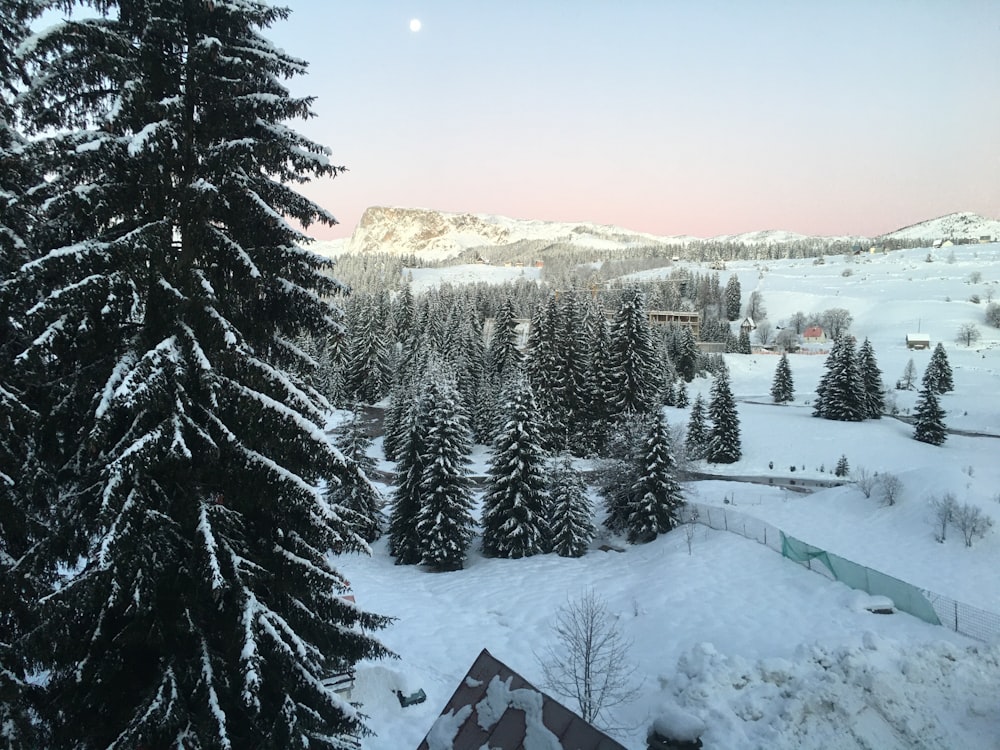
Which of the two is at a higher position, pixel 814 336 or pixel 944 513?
pixel 814 336

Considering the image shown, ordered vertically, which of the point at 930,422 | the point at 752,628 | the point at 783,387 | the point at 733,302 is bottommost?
the point at 783,387

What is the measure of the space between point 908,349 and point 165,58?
13516 cm

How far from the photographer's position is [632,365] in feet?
169

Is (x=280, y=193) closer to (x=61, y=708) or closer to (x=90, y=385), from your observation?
(x=90, y=385)

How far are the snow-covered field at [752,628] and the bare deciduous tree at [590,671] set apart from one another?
47 centimetres

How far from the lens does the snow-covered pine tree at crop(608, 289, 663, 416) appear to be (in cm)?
5122

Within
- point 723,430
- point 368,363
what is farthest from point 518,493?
point 368,363

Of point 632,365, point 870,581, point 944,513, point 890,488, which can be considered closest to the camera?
point 870,581

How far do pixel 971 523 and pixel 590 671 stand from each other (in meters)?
21.8

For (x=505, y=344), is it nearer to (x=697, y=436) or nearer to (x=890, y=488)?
(x=697, y=436)

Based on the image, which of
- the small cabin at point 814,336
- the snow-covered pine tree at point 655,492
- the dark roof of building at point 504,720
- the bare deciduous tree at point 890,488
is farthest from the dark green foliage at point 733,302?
the dark roof of building at point 504,720

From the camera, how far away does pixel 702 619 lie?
67.6 feet

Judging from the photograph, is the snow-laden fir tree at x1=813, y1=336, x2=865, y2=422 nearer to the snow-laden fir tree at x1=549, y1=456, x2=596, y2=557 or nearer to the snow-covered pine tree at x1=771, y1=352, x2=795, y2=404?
the snow-covered pine tree at x1=771, y1=352, x2=795, y2=404

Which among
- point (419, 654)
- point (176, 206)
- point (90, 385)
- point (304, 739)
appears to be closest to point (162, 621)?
point (304, 739)
